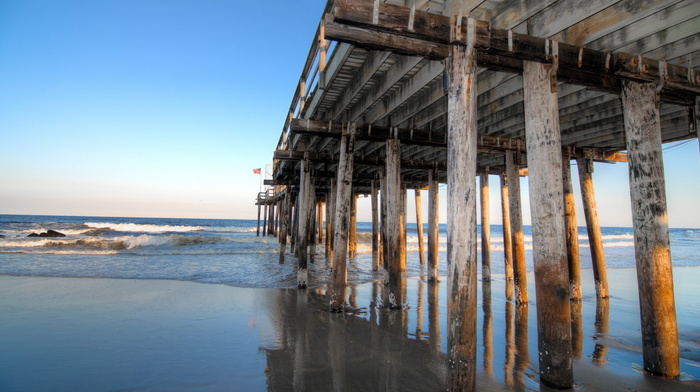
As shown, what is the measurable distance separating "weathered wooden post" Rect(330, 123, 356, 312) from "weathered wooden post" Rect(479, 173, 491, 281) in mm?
5727

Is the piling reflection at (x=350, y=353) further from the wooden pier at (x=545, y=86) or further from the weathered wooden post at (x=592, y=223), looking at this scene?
the weathered wooden post at (x=592, y=223)

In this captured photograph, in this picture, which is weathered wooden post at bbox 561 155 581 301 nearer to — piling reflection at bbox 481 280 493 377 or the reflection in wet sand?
the reflection in wet sand

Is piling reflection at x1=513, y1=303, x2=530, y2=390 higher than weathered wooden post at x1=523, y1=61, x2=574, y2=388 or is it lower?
lower

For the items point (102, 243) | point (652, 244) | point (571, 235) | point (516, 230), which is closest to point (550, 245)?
point (652, 244)

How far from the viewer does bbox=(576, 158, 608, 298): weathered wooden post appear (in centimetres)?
890

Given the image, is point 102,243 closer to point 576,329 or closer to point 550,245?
point 576,329

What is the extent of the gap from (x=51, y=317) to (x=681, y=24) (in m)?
11.4

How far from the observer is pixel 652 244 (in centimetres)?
434

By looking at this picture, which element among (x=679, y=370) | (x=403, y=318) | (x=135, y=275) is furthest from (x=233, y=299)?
(x=679, y=370)

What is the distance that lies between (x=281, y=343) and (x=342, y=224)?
9.60 ft

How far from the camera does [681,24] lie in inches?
165

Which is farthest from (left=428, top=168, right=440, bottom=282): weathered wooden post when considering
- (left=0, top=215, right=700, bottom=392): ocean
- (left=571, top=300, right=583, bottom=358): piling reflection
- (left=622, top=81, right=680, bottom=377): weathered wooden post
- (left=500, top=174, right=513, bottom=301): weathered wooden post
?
(left=622, top=81, right=680, bottom=377): weathered wooden post

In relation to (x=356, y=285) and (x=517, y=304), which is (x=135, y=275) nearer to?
(x=356, y=285)

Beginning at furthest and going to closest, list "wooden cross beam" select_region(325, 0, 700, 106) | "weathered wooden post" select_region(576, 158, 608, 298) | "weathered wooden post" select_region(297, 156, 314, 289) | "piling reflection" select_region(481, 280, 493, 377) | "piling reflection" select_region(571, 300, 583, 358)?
"weathered wooden post" select_region(297, 156, 314, 289)
"weathered wooden post" select_region(576, 158, 608, 298)
"piling reflection" select_region(571, 300, 583, 358)
"piling reflection" select_region(481, 280, 493, 377)
"wooden cross beam" select_region(325, 0, 700, 106)
